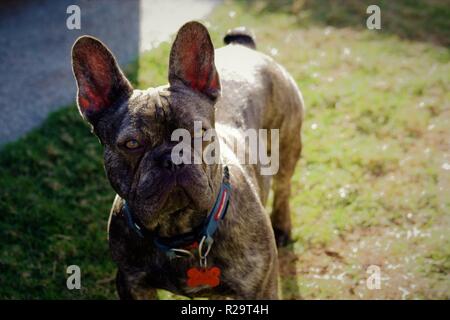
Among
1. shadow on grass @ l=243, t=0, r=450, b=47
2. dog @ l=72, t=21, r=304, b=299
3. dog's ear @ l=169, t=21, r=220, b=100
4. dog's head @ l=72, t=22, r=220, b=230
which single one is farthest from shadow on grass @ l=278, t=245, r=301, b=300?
shadow on grass @ l=243, t=0, r=450, b=47

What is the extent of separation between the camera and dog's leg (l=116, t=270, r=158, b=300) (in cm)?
330

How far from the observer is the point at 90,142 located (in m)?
5.86

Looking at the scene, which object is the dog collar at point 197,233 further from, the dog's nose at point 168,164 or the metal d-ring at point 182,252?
the dog's nose at point 168,164

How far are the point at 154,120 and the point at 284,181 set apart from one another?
193 cm

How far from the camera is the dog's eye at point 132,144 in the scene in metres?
2.85

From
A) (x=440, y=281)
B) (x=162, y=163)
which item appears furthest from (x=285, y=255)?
(x=162, y=163)

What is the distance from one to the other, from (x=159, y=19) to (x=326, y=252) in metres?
5.09

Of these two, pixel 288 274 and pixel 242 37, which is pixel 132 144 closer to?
pixel 242 37

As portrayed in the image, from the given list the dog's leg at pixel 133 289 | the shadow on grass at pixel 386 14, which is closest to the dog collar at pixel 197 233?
the dog's leg at pixel 133 289

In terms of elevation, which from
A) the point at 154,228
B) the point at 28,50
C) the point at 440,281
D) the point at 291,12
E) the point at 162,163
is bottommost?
the point at 440,281

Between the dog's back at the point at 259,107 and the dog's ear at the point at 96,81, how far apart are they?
2.60 ft

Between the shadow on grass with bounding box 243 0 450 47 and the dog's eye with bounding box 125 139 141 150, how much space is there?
5863 millimetres
